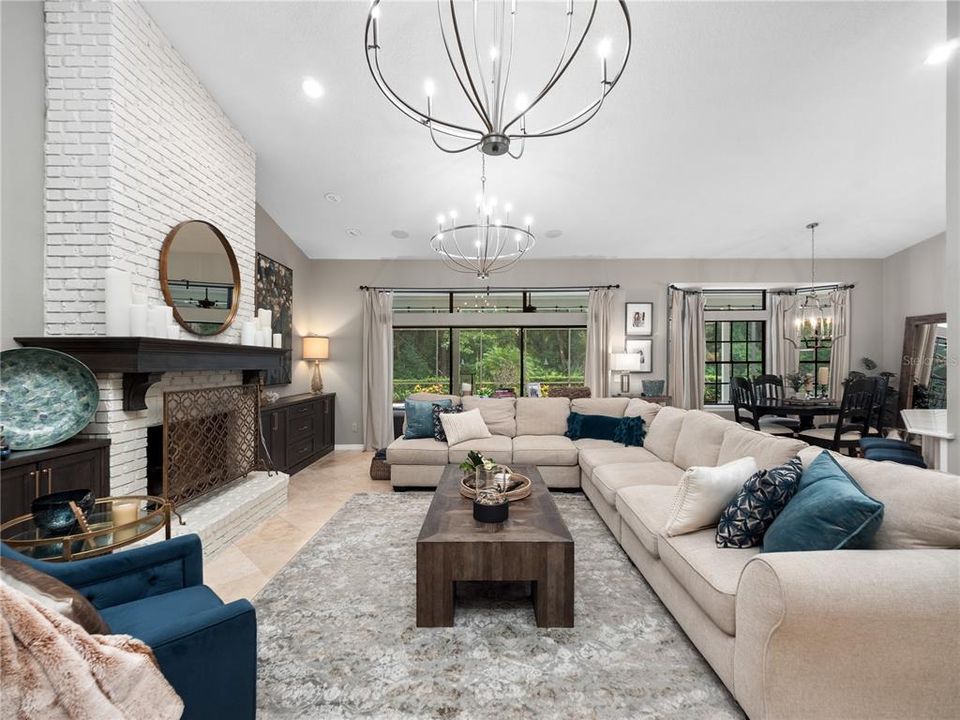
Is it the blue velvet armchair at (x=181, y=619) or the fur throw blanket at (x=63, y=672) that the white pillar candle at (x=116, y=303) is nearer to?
the blue velvet armchair at (x=181, y=619)

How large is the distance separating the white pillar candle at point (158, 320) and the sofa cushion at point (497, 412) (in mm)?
2786

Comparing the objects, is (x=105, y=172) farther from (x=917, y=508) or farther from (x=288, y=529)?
(x=917, y=508)

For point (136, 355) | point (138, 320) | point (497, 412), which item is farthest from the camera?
point (497, 412)

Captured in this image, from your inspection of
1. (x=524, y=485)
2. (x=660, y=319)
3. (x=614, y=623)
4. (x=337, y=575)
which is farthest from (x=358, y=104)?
(x=660, y=319)

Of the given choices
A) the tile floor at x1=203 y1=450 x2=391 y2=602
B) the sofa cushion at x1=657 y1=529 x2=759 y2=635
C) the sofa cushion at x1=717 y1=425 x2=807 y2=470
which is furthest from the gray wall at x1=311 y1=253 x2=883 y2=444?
the sofa cushion at x1=657 y1=529 x2=759 y2=635

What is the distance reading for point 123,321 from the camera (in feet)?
7.86

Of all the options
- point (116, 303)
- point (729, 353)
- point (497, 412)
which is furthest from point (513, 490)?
point (729, 353)

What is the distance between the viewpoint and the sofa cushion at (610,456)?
3462 mm

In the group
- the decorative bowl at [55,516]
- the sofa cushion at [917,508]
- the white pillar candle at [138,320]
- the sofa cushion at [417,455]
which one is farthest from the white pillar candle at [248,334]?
the sofa cushion at [917,508]

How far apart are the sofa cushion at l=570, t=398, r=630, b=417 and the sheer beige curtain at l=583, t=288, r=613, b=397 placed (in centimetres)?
154

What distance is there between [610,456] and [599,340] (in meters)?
2.79

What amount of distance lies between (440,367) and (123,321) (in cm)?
425

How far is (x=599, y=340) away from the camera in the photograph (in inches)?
239

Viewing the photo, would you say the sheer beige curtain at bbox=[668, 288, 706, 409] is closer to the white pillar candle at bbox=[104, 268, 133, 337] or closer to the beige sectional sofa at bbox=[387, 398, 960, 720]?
the beige sectional sofa at bbox=[387, 398, 960, 720]
